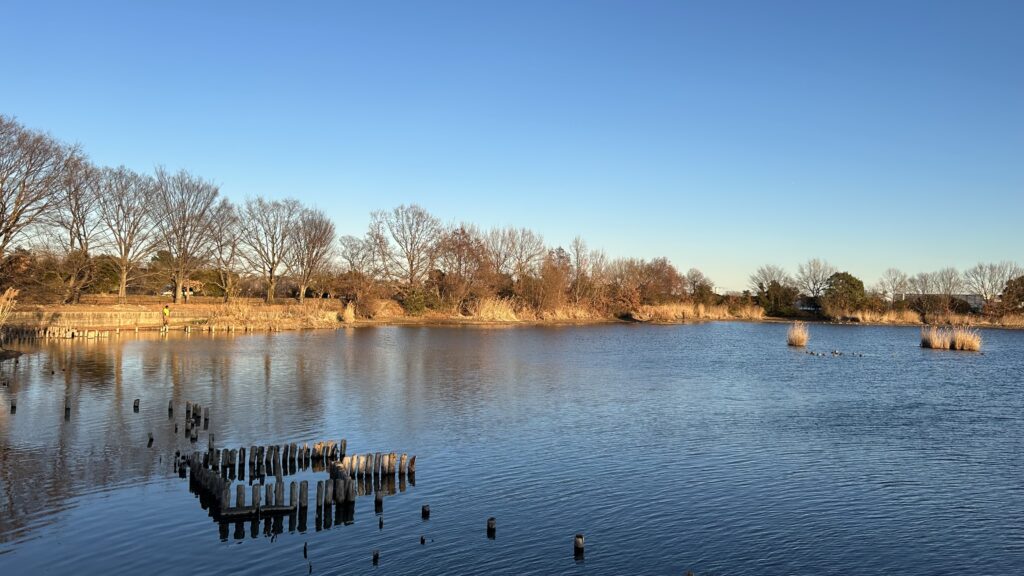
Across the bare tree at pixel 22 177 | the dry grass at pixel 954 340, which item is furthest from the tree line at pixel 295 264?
the dry grass at pixel 954 340

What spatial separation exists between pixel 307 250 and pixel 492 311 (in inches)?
827

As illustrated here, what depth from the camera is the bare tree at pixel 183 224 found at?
210 ft

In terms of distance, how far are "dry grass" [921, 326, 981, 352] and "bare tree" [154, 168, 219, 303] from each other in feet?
199

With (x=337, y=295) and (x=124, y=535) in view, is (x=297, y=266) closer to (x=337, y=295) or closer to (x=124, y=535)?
(x=337, y=295)

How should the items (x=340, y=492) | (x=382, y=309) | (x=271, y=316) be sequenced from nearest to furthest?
(x=340, y=492) < (x=271, y=316) < (x=382, y=309)

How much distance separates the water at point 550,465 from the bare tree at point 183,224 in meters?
31.3

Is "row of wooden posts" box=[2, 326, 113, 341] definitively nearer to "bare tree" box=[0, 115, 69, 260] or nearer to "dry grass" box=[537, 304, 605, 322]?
"bare tree" box=[0, 115, 69, 260]

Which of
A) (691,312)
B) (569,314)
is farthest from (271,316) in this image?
(691,312)

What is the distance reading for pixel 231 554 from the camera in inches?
430

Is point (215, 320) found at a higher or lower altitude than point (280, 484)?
higher

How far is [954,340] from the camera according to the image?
48.7m

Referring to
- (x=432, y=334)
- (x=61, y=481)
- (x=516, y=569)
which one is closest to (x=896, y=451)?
(x=516, y=569)

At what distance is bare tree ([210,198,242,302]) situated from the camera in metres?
69.0

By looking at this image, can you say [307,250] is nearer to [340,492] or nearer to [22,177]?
[22,177]
